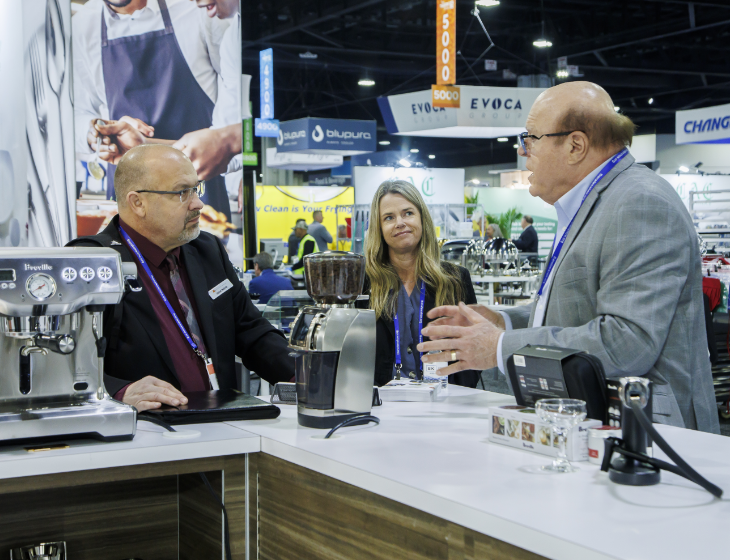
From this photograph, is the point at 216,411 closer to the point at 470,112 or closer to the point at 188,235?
the point at 188,235

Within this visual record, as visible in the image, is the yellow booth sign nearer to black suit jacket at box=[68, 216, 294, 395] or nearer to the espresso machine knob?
black suit jacket at box=[68, 216, 294, 395]

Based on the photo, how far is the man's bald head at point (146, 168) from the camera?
2555 mm

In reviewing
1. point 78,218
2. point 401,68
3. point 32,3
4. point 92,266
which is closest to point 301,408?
point 92,266

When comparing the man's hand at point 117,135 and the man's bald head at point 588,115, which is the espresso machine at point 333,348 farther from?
the man's hand at point 117,135

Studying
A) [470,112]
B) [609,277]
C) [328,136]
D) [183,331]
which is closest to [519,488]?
[609,277]

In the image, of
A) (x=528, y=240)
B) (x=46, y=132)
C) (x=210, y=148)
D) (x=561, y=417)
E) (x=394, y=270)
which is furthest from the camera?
(x=528, y=240)

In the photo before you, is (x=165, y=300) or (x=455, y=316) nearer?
(x=455, y=316)

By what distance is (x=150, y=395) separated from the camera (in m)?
2.01

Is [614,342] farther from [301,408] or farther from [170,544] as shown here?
[170,544]

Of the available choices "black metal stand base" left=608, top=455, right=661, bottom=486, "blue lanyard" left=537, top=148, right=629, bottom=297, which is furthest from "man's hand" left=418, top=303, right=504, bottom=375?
"black metal stand base" left=608, top=455, right=661, bottom=486

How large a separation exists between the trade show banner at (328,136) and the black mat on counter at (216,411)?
14686mm

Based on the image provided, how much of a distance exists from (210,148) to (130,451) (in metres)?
2.68

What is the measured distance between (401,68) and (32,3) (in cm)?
1467

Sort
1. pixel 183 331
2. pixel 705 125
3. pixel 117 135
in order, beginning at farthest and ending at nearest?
pixel 705 125 → pixel 117 135 → pixel 183 331
